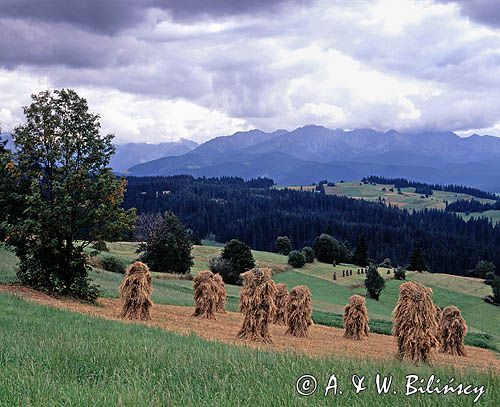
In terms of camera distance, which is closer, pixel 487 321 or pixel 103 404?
pixel 103 404

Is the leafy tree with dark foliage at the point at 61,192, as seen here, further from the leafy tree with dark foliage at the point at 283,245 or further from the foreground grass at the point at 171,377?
the leafy tree with dark foliage at the point at 283,245

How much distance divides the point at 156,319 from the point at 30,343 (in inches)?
605

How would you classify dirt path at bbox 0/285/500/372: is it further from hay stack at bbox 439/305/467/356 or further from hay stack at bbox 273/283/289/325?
hay stack at bbox 273/283/289/325

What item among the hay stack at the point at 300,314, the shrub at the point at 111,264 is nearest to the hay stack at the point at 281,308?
the hay stack at the point at 300,314

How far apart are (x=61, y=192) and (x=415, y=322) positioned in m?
17.7

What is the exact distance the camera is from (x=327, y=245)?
118 meters

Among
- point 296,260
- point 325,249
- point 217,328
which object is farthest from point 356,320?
point 325,249

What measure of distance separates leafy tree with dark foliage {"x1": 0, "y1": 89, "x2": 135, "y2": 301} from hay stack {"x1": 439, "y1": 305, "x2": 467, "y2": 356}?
19.2 m

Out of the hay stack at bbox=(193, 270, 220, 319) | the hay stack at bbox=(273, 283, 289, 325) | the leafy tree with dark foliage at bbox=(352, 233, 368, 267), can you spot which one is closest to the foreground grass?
the hay stack at bbox=(193, 270, 220, 319)

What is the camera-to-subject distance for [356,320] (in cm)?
3030

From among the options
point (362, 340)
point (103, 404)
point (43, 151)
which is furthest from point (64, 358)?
point (362, 340)

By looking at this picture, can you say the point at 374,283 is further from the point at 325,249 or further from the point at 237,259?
the point at 325,249

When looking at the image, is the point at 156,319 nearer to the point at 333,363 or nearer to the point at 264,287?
the point at 264,287

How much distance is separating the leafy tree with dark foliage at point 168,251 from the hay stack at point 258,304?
53.0m
